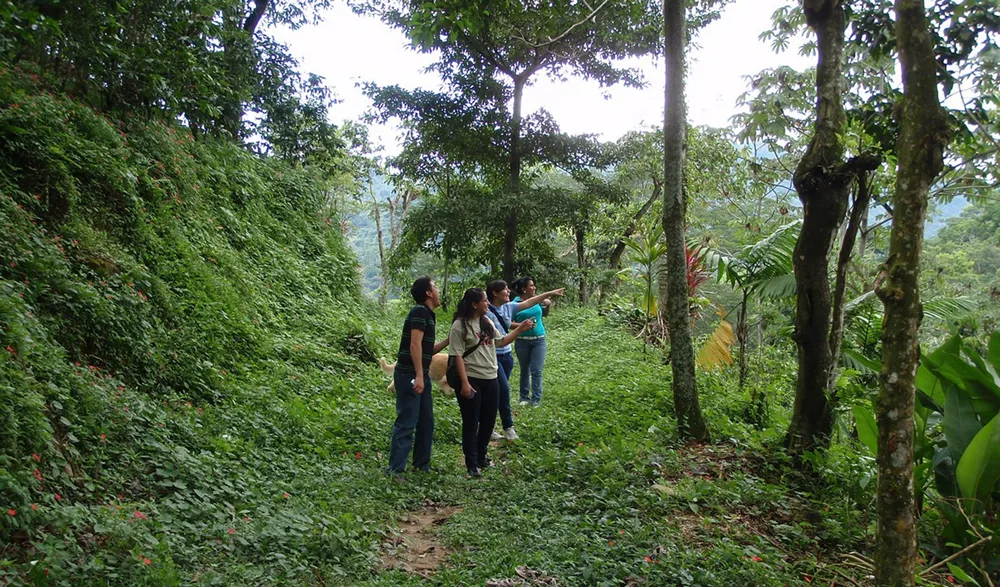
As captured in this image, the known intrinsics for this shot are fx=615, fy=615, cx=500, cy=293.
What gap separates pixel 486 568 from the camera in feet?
12.7

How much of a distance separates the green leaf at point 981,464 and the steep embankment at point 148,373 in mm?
3696

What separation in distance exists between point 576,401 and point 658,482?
3.93m

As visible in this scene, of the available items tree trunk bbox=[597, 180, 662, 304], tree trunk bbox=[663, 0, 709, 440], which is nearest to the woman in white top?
tree trunk bbox=[663, 0, 709, 440]

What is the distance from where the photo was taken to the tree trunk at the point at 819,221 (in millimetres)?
4730

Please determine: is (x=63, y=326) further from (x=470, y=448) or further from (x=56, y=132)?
(x=470, y=448)

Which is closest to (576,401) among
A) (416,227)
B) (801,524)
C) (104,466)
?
(801,524)

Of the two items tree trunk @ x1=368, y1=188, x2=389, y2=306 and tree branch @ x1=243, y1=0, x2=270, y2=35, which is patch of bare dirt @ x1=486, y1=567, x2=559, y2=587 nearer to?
tree branch @ x1=243, y1=0, x2=270, y2=35

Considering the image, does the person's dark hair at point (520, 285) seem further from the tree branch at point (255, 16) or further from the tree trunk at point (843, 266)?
the tree branch at point (255, 16)

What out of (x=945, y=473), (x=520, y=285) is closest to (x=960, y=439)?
(x=945, y=473)

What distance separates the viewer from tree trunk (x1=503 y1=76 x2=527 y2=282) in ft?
56.5

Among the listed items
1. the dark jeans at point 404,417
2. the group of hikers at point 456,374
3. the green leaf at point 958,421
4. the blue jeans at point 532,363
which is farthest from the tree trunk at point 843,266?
the blue jeans at point 532,363

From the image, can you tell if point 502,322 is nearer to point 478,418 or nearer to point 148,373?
point 478,418

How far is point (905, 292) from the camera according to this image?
2.77 m

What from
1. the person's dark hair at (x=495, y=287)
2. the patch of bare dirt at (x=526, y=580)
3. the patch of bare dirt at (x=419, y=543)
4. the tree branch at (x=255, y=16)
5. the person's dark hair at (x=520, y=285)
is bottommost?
the patch of bare dirt at (x=419, y=543)
